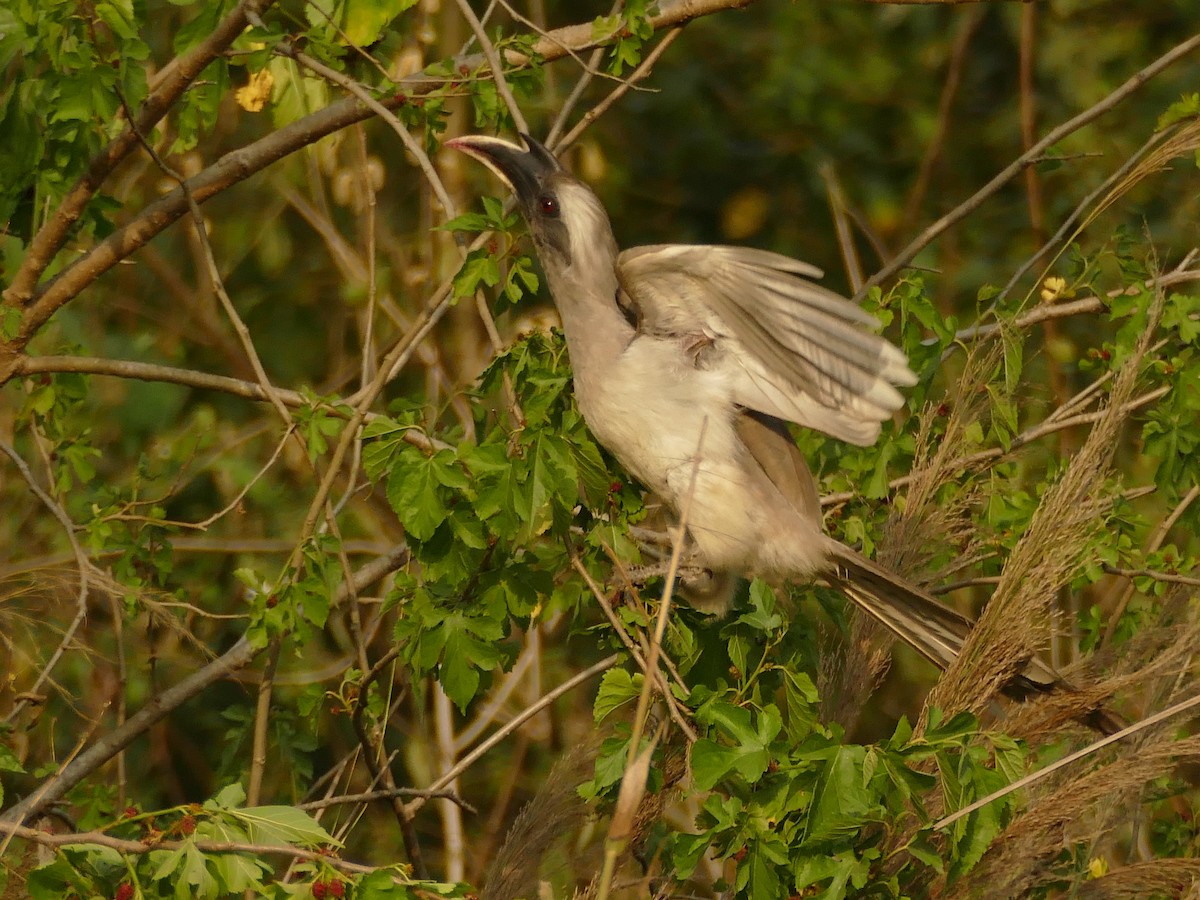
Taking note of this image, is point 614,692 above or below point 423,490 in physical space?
below

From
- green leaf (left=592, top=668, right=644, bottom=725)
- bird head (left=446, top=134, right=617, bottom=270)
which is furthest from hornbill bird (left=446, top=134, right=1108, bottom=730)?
green leaf (left=592, top=668, right=644, bottom=725)

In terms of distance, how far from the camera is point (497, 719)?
5.49 metres

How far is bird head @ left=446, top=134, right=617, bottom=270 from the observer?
3.22 metres

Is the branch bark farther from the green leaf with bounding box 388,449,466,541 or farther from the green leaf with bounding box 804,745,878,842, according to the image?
the green leaf with bounding box 804,745,878,842

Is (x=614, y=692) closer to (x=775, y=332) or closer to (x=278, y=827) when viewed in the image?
(x=278, y=827)

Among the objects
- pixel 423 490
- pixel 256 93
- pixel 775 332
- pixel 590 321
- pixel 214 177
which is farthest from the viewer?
pixel 256 93

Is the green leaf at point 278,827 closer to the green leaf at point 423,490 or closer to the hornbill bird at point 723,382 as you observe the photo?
the green leaf at point 423,490

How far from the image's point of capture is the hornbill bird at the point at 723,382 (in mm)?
3043

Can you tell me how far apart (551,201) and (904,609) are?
1.11m

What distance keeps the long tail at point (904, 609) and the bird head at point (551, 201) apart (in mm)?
825

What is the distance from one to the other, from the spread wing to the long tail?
295 millimetres

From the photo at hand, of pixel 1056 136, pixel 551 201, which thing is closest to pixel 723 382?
pixel 551 201

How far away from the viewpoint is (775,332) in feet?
10.2

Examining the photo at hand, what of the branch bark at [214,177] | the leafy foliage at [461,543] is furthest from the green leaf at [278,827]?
the branch bark at [214,177]
